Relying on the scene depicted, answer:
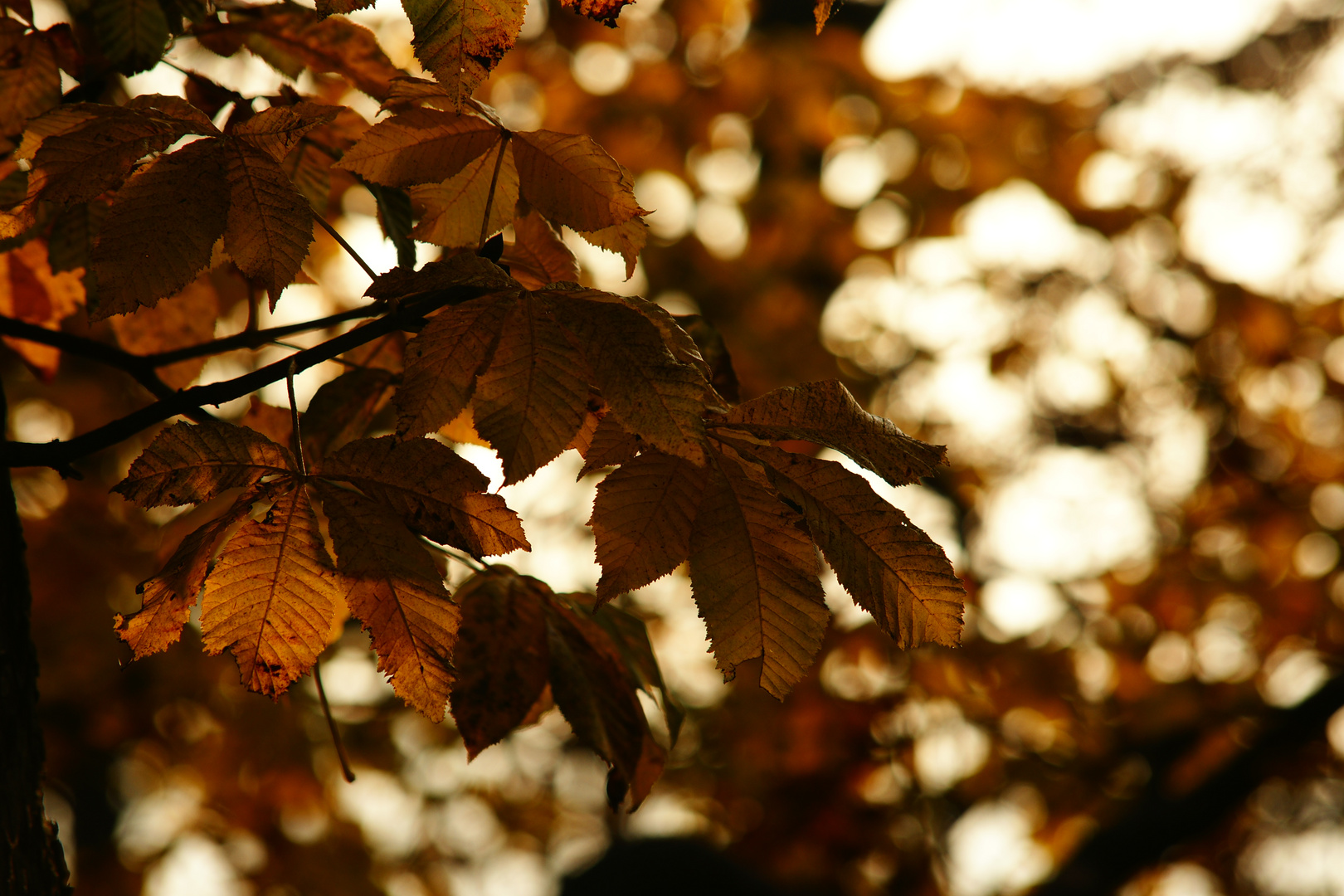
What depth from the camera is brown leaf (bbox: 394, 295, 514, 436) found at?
67 centimetres

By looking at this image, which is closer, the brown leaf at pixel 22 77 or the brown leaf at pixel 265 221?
the brown leaf at pixel 265 221

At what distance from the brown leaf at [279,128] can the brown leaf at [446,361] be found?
0.20 m

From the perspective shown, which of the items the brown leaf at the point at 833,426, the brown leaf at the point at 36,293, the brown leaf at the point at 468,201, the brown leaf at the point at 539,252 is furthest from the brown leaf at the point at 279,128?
the brown leaf at the point at 36,293

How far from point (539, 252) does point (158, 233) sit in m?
0.37

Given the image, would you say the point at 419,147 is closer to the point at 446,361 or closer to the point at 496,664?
the point at 446,361

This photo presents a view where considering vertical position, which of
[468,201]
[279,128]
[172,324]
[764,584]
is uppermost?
[279,128]

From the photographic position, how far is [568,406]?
0.66 metres

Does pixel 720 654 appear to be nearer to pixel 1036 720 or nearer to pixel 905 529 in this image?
pixel 905 529

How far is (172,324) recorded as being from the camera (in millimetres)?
1188

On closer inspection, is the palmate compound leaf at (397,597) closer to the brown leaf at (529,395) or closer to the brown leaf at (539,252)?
the brown leaf at (529,395)

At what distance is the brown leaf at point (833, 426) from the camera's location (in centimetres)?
69

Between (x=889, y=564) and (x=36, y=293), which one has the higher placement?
(x=889, y=564)

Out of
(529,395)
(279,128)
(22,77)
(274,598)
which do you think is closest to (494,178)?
(279,128)

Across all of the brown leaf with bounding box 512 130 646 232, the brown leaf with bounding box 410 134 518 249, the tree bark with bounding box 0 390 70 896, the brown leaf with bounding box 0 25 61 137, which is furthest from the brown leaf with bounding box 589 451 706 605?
the brown leaf with bounding box 0 25 61 137
